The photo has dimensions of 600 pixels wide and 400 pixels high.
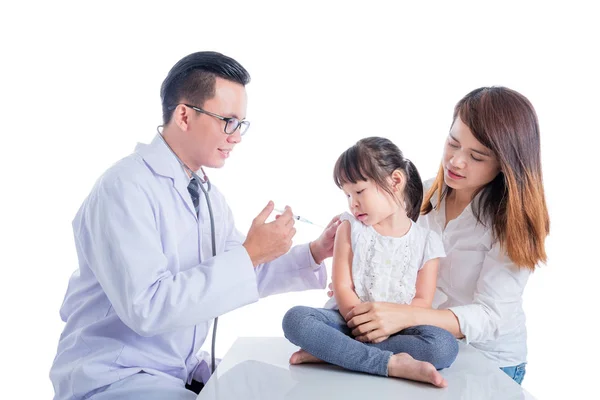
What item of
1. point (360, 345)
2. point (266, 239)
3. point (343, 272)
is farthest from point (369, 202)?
point (360, 345)

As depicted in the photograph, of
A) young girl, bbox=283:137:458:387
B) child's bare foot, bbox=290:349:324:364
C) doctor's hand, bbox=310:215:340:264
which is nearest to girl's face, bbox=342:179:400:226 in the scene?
young girl, bbox=283:137:458:387

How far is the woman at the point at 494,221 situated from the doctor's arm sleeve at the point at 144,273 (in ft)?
2.07

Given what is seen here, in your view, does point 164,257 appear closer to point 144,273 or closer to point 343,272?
point 144,273

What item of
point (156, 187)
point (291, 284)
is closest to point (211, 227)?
point (156, 187)

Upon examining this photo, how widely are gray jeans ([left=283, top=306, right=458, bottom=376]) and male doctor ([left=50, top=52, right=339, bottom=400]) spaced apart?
0.59 ft

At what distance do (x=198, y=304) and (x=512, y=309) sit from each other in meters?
1.09

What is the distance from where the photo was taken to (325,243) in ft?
7.90

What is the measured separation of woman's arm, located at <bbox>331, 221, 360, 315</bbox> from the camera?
209cm

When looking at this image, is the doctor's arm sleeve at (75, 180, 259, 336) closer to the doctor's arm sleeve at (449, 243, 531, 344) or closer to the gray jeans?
the gray jeans

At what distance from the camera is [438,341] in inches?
74.9

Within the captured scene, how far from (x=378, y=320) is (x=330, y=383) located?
268mm

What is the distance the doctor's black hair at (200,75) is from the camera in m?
2.17

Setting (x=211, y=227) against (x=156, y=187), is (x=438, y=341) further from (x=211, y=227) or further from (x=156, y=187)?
(x=156, y=187)

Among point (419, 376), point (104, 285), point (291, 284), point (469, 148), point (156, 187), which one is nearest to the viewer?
point (419, 376)
